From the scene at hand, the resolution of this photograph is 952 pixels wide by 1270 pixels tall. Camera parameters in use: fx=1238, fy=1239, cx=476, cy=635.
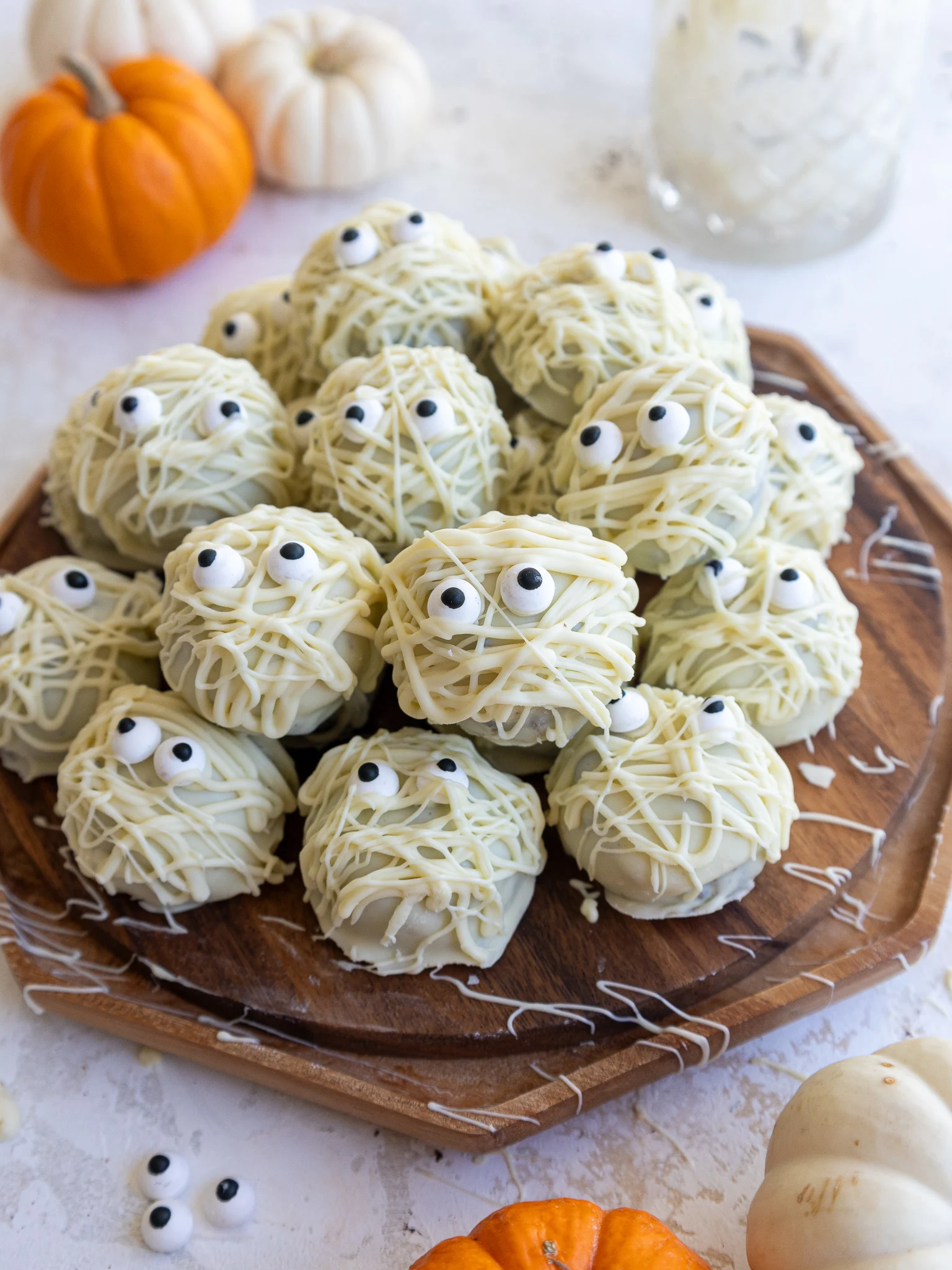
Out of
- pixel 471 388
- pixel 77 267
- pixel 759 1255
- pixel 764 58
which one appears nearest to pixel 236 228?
pixel 77 267

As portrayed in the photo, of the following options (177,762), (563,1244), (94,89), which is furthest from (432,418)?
(94,89)

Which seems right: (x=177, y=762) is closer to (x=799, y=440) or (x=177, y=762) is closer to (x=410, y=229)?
(x=410, y=229)

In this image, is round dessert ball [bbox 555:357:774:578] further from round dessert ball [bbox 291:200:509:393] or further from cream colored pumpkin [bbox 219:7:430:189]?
cream colored pumpkin [bbox 219:7:430:189]

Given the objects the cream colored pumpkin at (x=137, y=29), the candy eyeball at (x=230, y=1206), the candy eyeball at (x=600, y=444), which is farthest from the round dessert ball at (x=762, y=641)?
the cream colored pumpkin at (x=137, y=29)

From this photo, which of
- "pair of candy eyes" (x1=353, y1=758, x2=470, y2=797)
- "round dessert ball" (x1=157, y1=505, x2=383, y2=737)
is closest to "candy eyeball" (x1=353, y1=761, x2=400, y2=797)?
"pair of candy eyes" (x1=353, y1=758, x2=470, y2=797)

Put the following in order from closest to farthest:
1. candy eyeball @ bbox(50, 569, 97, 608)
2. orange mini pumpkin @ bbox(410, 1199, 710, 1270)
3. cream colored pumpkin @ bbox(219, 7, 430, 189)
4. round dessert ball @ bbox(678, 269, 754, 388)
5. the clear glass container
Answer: orange mini pumpkin @ bbox(410, 1199, 710, 1270) → candy eyeball @ bbox(50, 569, 97, 608) → round dessert ball @ bbox(678, 269, 754, 388) → the clear glass container → cream colored pumpkin @ bbox(219, 7, 430, 189)
